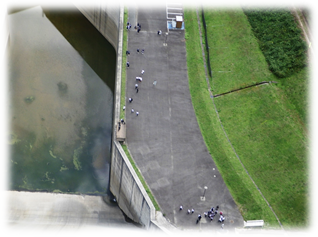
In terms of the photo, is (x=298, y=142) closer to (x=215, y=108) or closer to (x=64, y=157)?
(x=215, y=108)

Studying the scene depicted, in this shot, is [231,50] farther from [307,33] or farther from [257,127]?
[257,127]

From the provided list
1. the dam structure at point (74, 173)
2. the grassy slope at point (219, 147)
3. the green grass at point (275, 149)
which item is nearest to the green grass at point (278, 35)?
the green grass at point (275, 149)

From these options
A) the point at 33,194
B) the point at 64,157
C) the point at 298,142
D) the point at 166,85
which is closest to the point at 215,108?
the point at 166,85

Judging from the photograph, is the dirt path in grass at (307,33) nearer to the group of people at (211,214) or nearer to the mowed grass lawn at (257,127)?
the mowed grass lawn at (257,127)

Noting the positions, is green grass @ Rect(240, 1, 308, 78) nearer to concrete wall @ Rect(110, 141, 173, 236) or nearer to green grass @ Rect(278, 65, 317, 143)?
green grass @ Rect(278, 65, 317, 143)

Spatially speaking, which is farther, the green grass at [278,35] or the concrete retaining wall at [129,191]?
the green grass at [278,35]

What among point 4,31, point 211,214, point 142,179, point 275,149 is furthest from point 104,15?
point 211,214

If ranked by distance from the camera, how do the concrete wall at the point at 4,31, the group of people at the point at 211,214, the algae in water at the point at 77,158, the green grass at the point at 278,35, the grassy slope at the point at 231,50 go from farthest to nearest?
the concrete wall at the point at 4,31 < the grassy slope at the point at 231,50 < the green grass at the point at 278,35 < the algae in water at the point at 77,158 < the group of people at the point at 211,214
